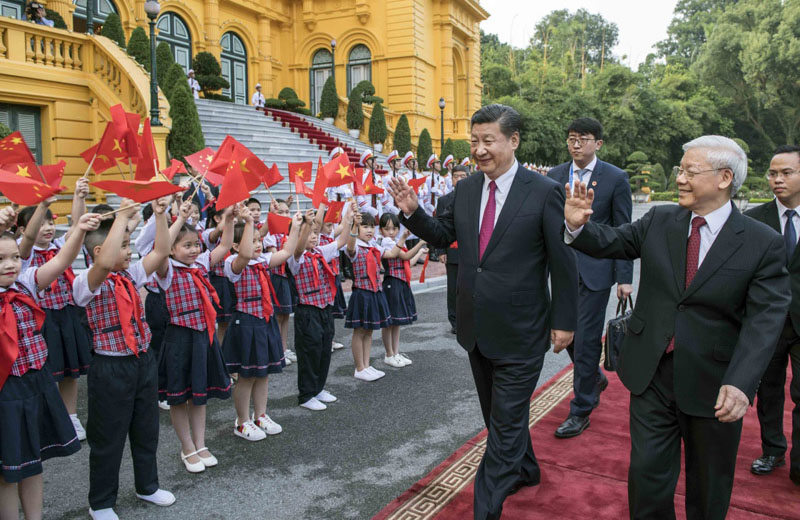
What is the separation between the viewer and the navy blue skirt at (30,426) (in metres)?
3.22

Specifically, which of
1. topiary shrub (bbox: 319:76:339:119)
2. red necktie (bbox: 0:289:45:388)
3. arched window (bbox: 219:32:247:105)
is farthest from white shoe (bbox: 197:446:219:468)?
arched window (bbox: 219:32:247:105)

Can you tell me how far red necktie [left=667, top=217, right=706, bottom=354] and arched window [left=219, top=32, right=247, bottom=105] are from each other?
79.6ft

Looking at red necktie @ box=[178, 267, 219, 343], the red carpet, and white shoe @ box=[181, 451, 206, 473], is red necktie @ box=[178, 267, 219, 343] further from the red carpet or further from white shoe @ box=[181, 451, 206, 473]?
the red carpet

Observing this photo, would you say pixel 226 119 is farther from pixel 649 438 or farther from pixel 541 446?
pixel 649 438

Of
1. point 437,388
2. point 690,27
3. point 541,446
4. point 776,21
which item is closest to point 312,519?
point 541,446

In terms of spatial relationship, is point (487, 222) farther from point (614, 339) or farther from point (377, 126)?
point (377, 126)

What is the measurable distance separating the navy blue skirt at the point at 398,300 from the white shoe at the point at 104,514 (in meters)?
3.46

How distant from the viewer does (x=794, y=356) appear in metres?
4.09

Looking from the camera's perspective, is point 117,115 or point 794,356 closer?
point 794,356

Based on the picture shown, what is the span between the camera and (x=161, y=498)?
3838 millimetres

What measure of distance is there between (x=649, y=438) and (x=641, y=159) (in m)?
41.5

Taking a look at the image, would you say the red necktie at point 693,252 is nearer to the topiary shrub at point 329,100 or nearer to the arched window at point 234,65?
the topiary shrub at point 329,100

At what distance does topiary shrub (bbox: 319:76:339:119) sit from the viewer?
24.2 m

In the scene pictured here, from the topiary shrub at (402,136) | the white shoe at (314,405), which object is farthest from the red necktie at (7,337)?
the topiary shrub at (402,136)
